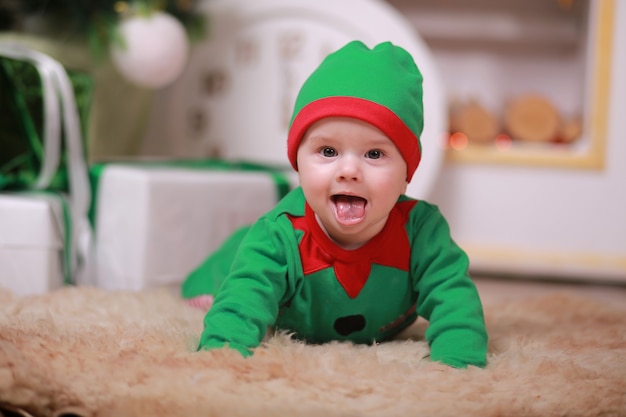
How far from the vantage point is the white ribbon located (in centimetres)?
135

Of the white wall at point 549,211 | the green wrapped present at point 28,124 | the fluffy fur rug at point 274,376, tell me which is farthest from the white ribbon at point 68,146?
the white wall at point 549,211

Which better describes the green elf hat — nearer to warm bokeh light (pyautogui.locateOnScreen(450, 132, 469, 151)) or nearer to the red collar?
the red collar

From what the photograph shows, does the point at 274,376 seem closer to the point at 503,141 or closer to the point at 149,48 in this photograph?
the point at 149,48

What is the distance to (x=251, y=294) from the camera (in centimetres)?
83

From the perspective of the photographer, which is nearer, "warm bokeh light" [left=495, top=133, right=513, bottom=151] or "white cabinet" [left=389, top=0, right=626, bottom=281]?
"white cabinet" [left=389, top=0, right=626, bottom=281]

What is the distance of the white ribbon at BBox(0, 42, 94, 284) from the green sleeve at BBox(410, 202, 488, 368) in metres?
0.69

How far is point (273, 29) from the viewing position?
191 centimetres

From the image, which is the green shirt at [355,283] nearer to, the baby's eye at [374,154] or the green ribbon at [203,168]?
the baby's eye at [374,154]

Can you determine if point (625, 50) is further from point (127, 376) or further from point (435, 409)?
point (127, 376)

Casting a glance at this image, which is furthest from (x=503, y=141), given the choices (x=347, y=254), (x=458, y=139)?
(x=347, y=254)

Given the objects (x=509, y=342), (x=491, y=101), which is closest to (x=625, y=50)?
(x=491, y=101)

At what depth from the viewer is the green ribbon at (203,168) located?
4.71 ft

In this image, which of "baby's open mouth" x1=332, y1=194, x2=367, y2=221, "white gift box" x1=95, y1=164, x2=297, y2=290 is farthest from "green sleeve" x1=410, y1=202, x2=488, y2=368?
"white gift box" x1=95, y1=164, x2=297, y2=290

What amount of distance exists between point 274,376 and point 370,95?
317 mm
